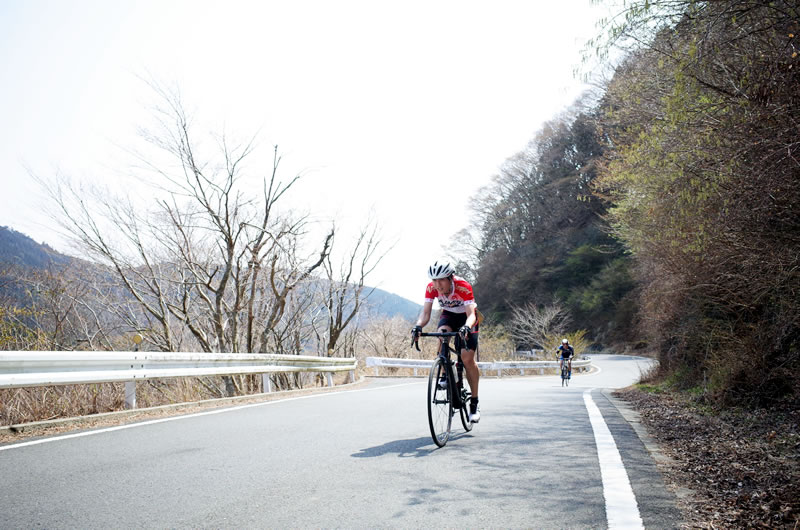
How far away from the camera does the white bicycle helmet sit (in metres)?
6.22

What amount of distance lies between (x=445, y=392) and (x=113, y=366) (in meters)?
4.12

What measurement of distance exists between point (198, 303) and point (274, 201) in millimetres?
5186

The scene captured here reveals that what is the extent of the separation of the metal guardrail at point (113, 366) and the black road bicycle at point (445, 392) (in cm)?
380

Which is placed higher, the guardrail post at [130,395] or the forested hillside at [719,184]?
the forested hillside at [719,184]

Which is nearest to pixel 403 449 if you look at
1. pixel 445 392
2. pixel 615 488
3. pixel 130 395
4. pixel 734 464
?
pixel 445 392

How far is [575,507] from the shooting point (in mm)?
3559

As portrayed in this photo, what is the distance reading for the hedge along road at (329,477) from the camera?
10.9 feet

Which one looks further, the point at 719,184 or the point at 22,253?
the point at 22,253

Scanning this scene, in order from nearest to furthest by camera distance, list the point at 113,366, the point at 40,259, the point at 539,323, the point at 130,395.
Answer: the point at 113,366 → the point at 130,395 → the point at 40,259 → the point at 539,323

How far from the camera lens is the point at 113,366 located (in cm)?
732

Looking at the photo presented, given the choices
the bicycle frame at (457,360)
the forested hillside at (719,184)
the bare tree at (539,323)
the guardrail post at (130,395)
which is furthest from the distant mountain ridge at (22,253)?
the bare tree at (539,323)

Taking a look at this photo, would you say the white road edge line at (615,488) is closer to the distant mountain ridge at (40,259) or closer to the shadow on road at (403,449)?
the shadow on road at (403,449)

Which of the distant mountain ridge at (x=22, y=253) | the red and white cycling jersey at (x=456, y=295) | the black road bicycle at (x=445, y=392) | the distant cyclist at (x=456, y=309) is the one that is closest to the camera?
the black road bicycle at (x=445, y=392)

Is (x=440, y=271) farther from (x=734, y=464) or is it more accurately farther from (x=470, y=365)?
(x=734, y=464)
